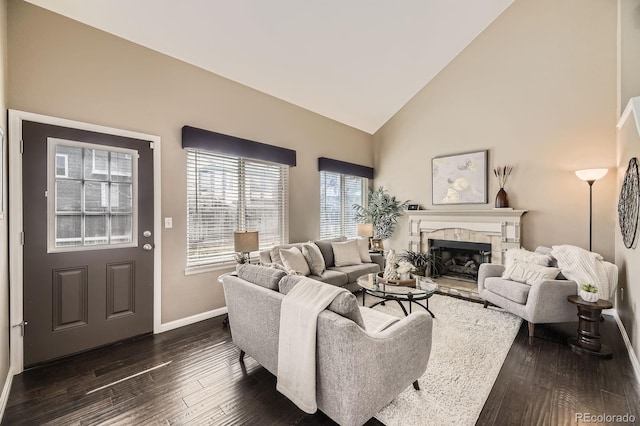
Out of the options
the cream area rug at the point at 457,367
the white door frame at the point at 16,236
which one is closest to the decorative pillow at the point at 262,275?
the cream area rug at the point at 457,367

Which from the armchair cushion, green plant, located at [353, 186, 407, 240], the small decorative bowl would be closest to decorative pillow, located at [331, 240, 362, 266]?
green plant, located at [353, 186, 407, 240]

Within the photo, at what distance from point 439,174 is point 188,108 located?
433cm

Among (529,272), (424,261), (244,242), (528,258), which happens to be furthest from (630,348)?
(244,242)

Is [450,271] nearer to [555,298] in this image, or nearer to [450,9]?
[555,298]

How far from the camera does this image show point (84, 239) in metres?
2.64

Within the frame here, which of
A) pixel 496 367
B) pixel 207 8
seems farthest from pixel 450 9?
pixel 496 367

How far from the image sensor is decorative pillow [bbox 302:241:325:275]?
3.87m

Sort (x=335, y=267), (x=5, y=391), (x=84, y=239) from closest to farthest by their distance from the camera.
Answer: (x=5, y=391), (x=84, y=239), (x=335, y=267)

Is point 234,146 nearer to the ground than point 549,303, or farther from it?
farther from it

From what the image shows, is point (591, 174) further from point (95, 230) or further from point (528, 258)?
point (95, 230)

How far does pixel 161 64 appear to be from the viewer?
3.13 m

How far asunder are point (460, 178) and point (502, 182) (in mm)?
647

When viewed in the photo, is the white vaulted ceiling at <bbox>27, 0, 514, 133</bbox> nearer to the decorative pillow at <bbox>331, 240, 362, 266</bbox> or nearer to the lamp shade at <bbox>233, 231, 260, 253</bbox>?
the lamp shade at <bbox>233, 231, 260, 253</bbox>

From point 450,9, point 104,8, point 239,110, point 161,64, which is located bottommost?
point 239,110
